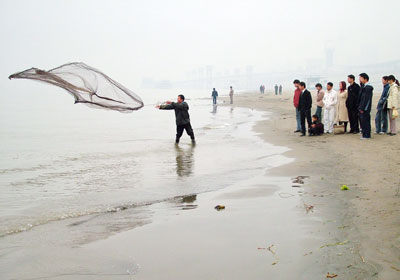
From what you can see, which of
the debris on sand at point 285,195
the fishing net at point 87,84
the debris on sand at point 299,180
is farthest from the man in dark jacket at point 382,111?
the fishing net at point 87,84

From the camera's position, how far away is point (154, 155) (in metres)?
11.7

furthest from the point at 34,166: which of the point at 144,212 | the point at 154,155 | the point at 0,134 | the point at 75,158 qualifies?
the point at 0,134

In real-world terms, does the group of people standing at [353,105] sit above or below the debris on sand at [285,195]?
above

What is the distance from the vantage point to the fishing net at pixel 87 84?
7.34m

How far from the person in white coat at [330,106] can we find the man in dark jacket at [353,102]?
1.78 ft

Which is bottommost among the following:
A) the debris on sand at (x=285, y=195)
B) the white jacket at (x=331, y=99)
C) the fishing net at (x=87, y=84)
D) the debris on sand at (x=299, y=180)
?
the debris on sand at (x=285, y=195)

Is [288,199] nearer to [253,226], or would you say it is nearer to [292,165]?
[253,226]

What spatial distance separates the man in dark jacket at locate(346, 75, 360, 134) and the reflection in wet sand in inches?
210

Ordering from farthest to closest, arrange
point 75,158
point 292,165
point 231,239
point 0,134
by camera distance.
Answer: point 0,134 < point 75,158 < point 292,165 < point 231,239

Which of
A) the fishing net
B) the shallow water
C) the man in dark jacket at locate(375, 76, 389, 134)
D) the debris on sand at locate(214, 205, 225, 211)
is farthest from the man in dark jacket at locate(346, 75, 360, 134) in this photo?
the debris on sand at locate(214, 205, 225, 211)

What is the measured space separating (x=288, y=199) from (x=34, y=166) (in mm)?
8135

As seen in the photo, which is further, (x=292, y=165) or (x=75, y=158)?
(x=75, y=158)

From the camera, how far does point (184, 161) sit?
33.5ft

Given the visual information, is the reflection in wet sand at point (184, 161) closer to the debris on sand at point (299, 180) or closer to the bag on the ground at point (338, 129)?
the debris on sand at point (299, 180)
